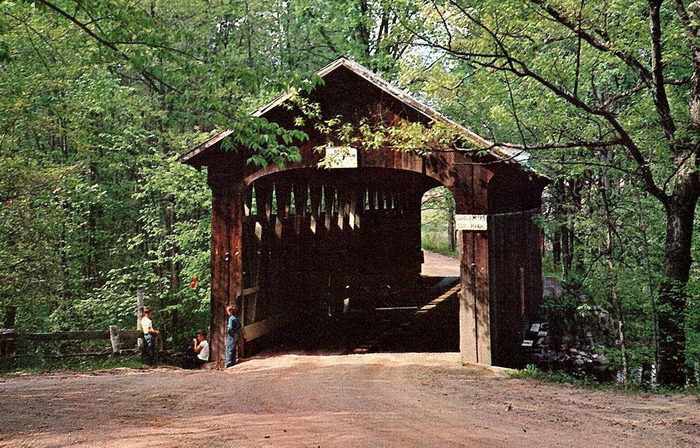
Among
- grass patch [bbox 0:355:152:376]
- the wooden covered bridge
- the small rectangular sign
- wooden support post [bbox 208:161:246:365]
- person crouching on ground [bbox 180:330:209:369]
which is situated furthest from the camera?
grass patch [bbox 0:355:152:376]

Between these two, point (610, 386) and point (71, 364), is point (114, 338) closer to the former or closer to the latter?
point (71, 364)

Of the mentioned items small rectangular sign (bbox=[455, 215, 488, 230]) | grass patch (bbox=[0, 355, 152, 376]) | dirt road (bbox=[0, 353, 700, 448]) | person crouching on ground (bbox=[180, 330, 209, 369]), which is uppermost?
small rectangular sign (bbox=[455, 215, 488, 230])

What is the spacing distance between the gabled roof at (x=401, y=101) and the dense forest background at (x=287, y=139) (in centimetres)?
56

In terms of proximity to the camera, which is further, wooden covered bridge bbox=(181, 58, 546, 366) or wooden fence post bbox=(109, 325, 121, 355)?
wooden fence post bbox=(109, 325, 121, 355)

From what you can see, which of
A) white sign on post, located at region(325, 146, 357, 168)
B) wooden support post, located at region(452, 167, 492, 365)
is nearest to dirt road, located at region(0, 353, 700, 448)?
wooden support post, located at region(452, 167, 492, 365)

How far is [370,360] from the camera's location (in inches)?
430

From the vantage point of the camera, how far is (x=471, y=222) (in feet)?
34.1

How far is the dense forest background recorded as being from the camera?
8531 millimetres

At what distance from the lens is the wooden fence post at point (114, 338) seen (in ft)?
46.1

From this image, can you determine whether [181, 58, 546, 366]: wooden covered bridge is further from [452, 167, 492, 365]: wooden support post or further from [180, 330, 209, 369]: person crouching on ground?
[180, 330, 209, 369]: person crouching on ground

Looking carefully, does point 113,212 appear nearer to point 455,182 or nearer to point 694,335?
point 455,182

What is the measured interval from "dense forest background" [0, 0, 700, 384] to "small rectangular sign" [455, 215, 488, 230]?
1416 millimetres

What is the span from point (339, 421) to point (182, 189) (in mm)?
12122

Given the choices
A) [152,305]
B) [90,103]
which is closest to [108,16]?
[90,103]
